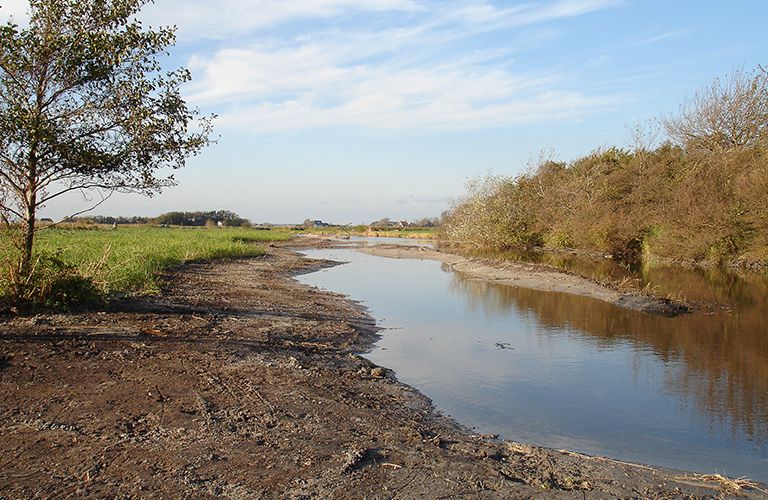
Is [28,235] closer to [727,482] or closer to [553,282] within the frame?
[727,482]

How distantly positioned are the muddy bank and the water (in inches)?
28.4

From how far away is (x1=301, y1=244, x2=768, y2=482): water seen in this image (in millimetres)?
7367

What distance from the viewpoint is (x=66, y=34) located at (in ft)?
34.6

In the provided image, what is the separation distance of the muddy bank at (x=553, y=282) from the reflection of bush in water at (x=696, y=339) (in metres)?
0.65

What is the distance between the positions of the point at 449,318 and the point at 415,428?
10.3m

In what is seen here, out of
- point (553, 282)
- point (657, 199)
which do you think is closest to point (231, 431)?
point (553, 282)

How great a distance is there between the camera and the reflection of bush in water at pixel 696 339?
8883 mm

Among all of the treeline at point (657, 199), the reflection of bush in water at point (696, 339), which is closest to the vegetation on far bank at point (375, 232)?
the treeline at point (657, 199)

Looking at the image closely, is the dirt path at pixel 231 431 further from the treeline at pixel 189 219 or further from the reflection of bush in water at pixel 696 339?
the treeline at pixel 189 219

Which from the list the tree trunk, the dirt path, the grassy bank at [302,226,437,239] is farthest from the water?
the grassy bank at [302,226,437,239]

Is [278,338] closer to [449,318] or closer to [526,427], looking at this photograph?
[526,427]

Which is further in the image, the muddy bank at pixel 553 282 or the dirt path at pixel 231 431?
the muddy bank at pixel 553 282

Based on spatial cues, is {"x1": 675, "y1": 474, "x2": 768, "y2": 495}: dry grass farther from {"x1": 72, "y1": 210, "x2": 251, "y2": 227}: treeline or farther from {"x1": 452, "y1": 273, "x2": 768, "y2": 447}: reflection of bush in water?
{"x1": 72, "y1": 210, "x2": 251, "y2": 227}: treeline

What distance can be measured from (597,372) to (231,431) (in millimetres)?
7330
